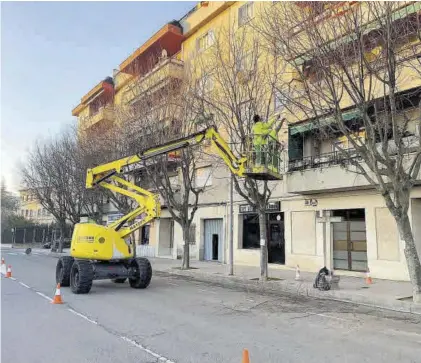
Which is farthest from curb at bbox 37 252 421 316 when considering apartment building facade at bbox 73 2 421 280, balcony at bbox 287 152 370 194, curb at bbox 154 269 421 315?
balcony at bbox 287 152 370 194

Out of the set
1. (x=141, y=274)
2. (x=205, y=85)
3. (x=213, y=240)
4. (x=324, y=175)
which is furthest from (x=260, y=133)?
(x=213, y=240)

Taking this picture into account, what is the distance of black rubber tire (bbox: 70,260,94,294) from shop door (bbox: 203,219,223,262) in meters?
13.7

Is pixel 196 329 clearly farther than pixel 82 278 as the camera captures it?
No

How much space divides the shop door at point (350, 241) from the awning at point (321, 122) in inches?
170

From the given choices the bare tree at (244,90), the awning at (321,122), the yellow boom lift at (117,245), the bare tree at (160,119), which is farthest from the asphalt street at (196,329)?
the bare tree at (160,119)

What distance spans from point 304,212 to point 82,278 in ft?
38.3

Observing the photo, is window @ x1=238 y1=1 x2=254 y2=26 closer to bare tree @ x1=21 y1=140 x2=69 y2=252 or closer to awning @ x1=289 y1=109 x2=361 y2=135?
awning @ x1=289 y1=109 x2=361 y2=135

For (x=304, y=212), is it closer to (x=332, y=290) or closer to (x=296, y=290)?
(x=296, y=290)

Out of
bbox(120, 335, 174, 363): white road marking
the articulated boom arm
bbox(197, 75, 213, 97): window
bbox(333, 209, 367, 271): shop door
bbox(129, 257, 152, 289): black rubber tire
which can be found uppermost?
bbox(197, 75, 213, 97): window

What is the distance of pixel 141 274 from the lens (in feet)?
43.7

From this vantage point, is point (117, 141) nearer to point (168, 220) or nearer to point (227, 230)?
point (227, 230)

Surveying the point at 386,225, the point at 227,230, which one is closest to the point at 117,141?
the point at 227,230

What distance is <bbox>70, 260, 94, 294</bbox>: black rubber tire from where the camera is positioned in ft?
38.9

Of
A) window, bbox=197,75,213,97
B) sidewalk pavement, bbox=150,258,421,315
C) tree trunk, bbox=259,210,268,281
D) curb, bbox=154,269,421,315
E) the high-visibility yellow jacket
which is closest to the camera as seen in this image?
the high-visibility yellow jacket
